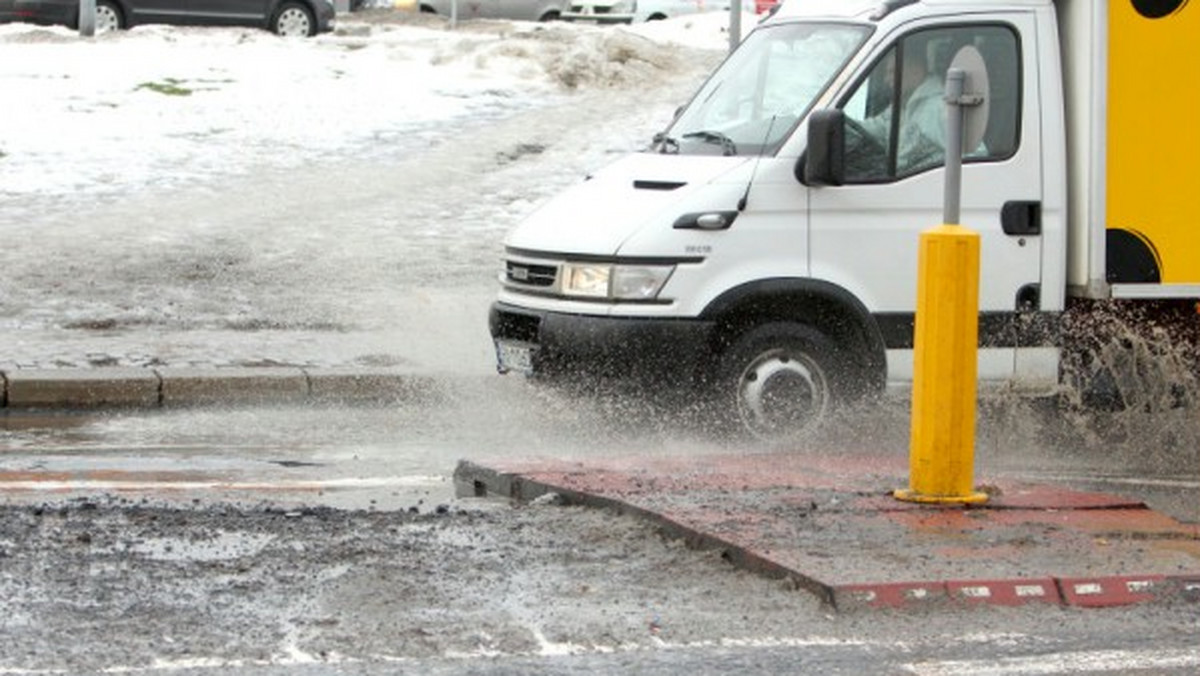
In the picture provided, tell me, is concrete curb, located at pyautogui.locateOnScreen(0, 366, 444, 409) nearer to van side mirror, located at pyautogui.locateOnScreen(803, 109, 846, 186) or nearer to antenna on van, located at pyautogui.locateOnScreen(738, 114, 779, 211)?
antenna on van, located at pyautogui.locateOnScreen(738, 114, 779, 211)

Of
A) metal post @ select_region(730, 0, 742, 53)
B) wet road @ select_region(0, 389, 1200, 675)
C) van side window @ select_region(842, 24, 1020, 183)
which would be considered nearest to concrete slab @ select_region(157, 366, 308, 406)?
wet road @ select_region(0, 389, 1200, 675)

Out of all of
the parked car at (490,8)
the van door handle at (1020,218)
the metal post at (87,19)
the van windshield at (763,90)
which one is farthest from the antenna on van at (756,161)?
the parked car at (490,8)

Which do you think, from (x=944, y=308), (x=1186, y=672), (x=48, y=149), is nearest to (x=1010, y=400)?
(x=944, y=308)

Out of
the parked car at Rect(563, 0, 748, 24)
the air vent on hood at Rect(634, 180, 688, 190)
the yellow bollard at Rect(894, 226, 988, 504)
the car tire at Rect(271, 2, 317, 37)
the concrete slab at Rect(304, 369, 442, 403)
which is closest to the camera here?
the yellow bollard at Rect(894, 226, 988, 504)

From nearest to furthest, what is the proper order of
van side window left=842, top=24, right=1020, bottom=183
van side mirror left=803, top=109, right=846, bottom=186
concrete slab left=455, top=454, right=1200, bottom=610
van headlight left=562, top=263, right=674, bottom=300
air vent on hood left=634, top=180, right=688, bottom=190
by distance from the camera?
concrete slab left=455, top=454, right=1200, bottom=610 → van side mirror left=803, top=109, right=846, bottom=186 → van headlight left=562, top=263, right=674, bottom=300 → air vent on hood left=634, top=180, right=688, bottom=190 → van side window left=842, top=24, right=1020, bottom=183

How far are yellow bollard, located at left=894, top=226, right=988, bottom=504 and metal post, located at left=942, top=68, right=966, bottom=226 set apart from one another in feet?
0.33

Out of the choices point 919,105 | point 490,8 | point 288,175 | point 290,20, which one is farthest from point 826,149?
point 490,8

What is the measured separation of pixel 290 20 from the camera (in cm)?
2977

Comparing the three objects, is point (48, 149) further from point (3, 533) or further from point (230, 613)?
point (230, 613)

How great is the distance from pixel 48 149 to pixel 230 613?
13351mm

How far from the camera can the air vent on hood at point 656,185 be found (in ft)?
34.9

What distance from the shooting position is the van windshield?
10.9 m

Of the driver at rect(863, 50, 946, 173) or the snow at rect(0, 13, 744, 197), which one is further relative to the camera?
the snow at rect(0, 13, 744, 197)

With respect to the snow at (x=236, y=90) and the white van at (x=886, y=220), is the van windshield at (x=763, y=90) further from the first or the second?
the snow at (x=236, y=90)
